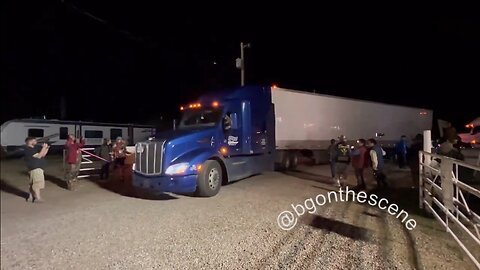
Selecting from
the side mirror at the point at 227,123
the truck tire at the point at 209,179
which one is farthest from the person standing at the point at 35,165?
the side mirror at the point at 227,123

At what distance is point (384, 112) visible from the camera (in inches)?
145

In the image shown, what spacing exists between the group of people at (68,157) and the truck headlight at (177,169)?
87 cm

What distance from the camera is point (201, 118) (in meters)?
8.14

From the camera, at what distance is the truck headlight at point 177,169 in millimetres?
6652

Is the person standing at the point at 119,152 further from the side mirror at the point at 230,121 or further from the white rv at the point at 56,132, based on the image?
the side mirror at the point at 230,121

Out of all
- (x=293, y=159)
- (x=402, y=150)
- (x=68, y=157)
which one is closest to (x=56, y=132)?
(x=68, y=157)

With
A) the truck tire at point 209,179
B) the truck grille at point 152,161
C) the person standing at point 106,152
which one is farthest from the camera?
the truck tire at point 209,179

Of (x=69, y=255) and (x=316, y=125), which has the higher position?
(x=316, y=125)

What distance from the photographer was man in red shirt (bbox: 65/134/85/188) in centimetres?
438

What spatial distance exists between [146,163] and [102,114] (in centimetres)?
267

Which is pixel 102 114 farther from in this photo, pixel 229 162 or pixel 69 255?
pixel 229 162

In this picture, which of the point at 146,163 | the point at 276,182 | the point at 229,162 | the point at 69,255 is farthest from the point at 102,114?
the point at 276,182

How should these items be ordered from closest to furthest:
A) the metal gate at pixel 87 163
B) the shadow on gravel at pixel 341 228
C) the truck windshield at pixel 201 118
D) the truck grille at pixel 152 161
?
the shadow on gravel at pixel 341 228 → the metal gate at pixel 87 163 → the truck grille at pixel 152 161 → the truck windshield at pixel 201 118

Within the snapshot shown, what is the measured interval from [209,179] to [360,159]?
133 inches
